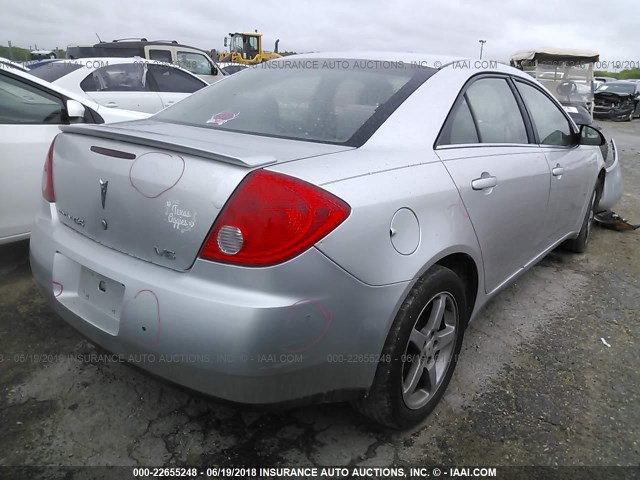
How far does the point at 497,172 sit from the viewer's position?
92.1 inches

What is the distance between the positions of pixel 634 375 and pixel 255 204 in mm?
2217

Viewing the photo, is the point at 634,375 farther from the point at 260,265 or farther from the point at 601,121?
the point at 601,121

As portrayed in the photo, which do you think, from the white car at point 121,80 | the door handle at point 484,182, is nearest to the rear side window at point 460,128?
the door handle at point 484,182

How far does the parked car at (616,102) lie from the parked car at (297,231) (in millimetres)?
19735

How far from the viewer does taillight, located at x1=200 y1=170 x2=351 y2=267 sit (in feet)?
4.86

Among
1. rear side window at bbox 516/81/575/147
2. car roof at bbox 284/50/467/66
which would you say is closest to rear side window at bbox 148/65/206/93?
car roof at bbox 284/50/467/66

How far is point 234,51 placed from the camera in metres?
24.4

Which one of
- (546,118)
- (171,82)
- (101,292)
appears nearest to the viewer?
(101,292)

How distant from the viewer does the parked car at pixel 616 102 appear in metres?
18.9

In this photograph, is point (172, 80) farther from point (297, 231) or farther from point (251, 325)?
point (251, 325)

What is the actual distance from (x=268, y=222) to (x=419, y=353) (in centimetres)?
89

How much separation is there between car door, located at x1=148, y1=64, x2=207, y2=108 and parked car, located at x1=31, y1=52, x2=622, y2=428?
4.63 m

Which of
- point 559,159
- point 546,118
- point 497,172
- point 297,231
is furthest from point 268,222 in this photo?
point 546,118

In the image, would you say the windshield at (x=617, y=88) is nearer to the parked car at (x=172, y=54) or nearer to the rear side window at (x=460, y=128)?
the parked car at (x=172, y=54)
